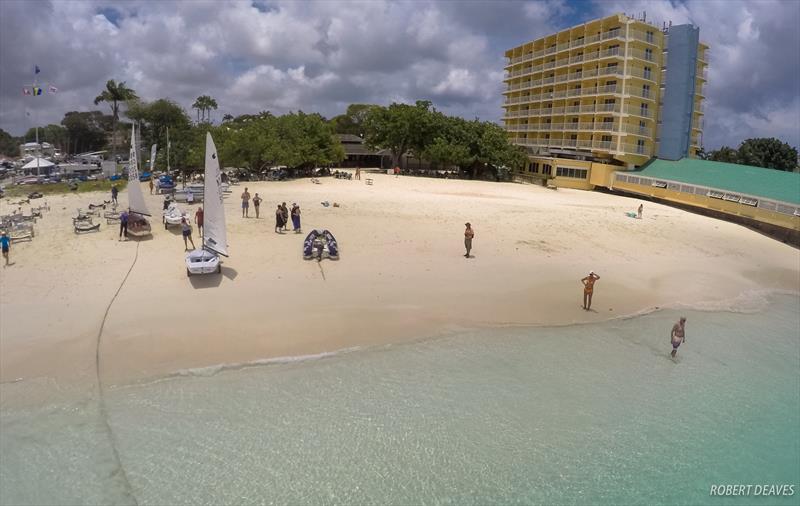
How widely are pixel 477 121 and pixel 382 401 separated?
5437cm

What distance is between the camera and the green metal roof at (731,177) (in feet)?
127

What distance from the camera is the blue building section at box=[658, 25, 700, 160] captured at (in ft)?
176

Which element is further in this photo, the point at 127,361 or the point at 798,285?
the point at 798,285

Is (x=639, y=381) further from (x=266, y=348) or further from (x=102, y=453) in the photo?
(x=102, y=453)

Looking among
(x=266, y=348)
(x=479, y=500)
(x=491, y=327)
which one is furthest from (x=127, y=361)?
(x=491, y=327)

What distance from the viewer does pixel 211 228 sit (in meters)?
18.6

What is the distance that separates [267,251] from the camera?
70.4 feet

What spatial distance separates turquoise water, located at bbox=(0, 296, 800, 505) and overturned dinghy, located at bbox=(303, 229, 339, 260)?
7.50 metres

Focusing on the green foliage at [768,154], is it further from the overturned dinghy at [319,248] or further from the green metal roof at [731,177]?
the overturned dinghy at [319,248]

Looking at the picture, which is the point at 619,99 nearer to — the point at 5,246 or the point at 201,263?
the point at 201,263

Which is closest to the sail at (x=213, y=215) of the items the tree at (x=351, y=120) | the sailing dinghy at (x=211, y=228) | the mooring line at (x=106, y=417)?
the sailing dinghy at (x=211, y=228)

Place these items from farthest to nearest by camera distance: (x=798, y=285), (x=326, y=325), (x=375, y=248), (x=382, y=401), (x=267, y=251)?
1. (x=798, y=285)
2. (x=375, y=248)
3. (x=267, y=251)
4. (x=326, y=325)
5. (x=382, y=401)

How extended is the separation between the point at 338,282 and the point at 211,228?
17.1ft

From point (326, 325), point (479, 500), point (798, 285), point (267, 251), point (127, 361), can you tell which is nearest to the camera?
point (479, 500)
